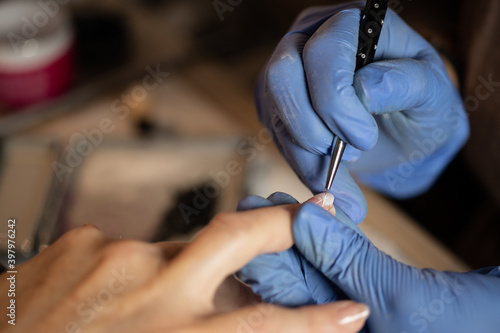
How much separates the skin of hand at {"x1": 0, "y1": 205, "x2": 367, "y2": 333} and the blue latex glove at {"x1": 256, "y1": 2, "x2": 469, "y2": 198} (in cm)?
19

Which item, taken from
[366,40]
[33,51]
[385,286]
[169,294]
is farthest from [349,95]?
[33,51]

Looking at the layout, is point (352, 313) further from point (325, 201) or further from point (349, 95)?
point (349, 95)

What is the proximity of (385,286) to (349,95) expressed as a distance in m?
0.28

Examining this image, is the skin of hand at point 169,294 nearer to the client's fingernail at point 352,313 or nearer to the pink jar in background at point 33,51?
the client's fingernail at point 352,313

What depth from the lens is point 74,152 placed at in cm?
121

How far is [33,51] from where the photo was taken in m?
1.24

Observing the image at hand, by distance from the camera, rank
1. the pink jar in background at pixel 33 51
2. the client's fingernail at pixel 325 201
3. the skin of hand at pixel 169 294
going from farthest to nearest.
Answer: the pink jar in background at pixel 33 51 < the client's fingernail at pixel 325 201 < the skin of hand at pixel 169 294

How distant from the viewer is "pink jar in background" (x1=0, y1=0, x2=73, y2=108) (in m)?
1.24

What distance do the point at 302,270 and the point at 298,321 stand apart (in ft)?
0.53

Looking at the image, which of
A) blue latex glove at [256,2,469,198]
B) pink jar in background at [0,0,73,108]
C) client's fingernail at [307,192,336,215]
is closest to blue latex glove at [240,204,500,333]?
client's fingernail at [307,192,336,215]

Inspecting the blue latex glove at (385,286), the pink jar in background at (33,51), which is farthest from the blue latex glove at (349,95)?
the pink jar in background at (33,51)

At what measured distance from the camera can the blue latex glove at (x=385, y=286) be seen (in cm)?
61

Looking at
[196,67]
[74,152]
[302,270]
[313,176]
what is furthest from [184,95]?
[302,270]

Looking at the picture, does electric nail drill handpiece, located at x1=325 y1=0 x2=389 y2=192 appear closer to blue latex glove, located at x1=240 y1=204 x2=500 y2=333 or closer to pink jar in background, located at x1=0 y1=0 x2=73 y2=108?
blue latex glove, located at x1=240 y1=204 x2=500 y2=333
